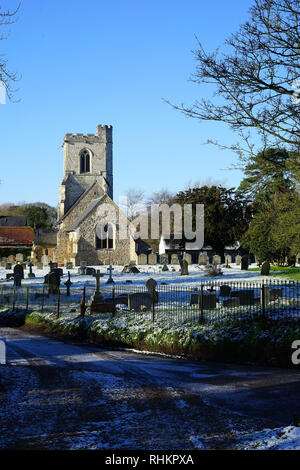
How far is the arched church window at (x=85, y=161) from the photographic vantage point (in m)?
66.1

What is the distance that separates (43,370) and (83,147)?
57276 millimetres

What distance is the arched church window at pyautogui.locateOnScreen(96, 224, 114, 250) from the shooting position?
161ft

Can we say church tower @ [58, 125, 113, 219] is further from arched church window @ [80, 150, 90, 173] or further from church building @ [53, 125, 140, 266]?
church building @ [53, 125, 140, 266]

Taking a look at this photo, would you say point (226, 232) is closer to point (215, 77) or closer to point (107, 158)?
point (107, 158)

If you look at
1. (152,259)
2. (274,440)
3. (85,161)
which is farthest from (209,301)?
(85,161)

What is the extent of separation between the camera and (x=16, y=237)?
69562mm

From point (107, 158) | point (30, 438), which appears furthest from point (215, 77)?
point (107, 158)

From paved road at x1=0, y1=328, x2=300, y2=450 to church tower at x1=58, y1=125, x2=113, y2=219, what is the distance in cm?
5317

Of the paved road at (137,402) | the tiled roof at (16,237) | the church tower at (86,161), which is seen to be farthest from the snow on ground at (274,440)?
the tiled roof at (16,237)

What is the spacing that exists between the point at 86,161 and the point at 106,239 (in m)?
20.9

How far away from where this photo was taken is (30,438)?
663cm

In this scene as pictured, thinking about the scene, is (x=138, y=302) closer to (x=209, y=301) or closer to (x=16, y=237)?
(x=209, y=301)

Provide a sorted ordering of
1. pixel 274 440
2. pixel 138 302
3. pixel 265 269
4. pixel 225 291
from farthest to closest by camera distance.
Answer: pixel 265 269 → pixel 225 291 → pixel 138 302 → pixel 274 440

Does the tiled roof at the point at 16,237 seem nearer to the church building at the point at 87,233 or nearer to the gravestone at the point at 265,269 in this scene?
the church building at the point at 87,233
